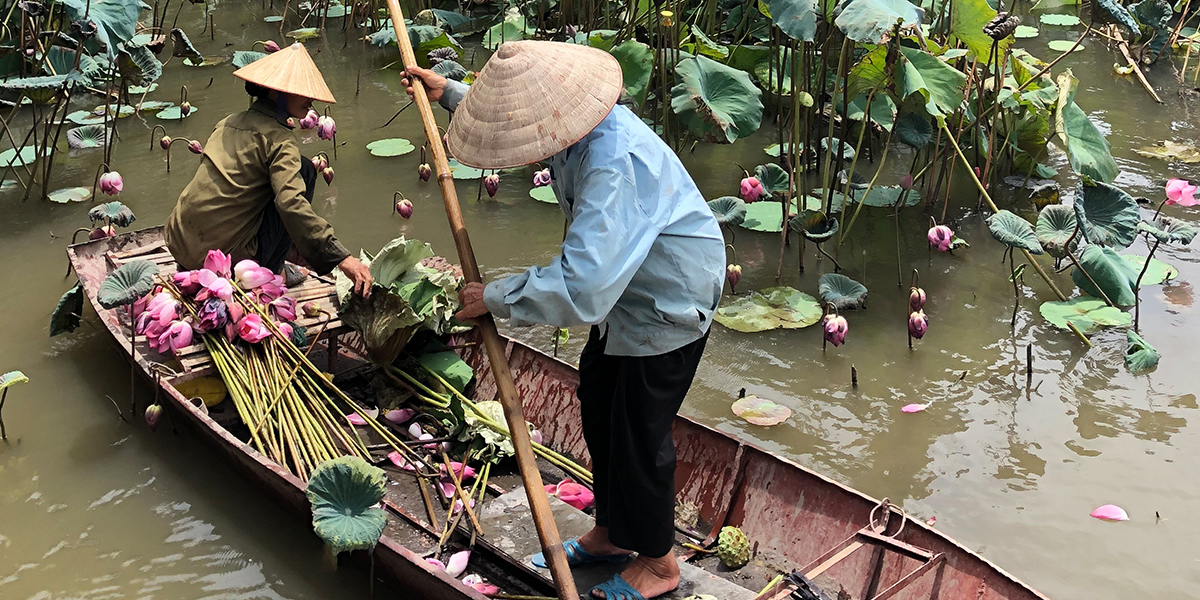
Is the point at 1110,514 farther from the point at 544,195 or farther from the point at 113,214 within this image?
the point at 113,214

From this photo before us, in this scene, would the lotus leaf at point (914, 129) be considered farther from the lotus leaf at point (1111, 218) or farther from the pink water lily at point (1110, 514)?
the pink water lily at point (1110, 514)

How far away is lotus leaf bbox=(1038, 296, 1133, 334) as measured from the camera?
4344 millimetres

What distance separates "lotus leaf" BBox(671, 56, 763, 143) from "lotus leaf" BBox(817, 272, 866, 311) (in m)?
0.78

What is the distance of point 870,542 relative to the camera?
8.79ft

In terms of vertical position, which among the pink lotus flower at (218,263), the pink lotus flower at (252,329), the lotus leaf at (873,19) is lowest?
the pink lotus flower at (252,329)

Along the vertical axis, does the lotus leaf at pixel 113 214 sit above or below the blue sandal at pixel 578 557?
above

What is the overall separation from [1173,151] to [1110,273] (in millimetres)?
2354

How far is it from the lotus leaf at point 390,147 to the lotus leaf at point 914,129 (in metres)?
2.95

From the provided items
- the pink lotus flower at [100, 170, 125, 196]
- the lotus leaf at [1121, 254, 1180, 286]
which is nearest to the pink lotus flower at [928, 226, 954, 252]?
the lotus leaf at [1121, 254, 1180, 286]

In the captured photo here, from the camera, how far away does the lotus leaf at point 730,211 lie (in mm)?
4778

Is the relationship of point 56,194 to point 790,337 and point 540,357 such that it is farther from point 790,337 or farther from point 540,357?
point 790,337

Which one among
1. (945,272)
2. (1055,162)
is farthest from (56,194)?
(1055,162)

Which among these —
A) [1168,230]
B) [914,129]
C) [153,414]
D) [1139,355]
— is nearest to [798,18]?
[914,129]

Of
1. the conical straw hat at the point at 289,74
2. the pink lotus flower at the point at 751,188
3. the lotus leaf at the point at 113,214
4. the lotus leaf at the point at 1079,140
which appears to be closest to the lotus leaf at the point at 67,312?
the lotus leaf at the point at 113,214
